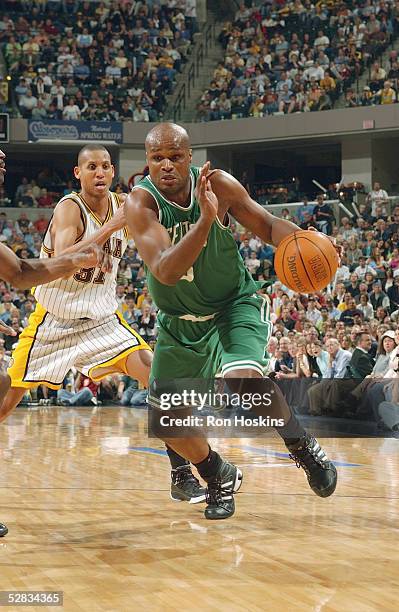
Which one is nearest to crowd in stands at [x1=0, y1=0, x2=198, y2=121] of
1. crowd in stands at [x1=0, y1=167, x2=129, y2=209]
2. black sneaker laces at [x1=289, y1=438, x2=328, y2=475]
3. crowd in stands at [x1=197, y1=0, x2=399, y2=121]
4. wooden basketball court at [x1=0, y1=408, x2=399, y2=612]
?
crowd in stands at [x1=197, y1=0, x2=399, y2=121]

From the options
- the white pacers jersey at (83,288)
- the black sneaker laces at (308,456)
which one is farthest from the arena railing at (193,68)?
the black sneaker laces at (308,456)

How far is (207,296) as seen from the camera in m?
4.64

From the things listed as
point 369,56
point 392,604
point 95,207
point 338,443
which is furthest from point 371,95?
point 392,604

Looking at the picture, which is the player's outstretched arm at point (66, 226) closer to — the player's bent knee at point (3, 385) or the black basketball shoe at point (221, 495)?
the player's bent knee at point (3, 385)

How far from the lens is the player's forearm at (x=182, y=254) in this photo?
391 centimetres

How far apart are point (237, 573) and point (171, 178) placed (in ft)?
6.44

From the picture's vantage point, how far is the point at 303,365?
11969 mm

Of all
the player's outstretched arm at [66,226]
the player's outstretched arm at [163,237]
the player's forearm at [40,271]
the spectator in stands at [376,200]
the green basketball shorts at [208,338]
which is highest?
the spectator in stands at [376,200]

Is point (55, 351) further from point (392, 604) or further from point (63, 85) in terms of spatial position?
point (63, 85)

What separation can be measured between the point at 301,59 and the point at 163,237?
19724mm

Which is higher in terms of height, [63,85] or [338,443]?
[63,85]

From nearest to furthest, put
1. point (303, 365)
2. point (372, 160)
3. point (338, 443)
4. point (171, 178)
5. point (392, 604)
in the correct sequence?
point (392, 604) < point (171, 178) < point (338, 443) < point (303, 365) < point (372, 160)

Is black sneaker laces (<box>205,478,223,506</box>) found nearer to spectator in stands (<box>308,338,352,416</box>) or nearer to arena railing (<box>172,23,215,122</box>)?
spectator in stands (<box>308,338,352,416</box>)

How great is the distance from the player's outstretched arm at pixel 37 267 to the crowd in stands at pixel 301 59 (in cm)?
1803
